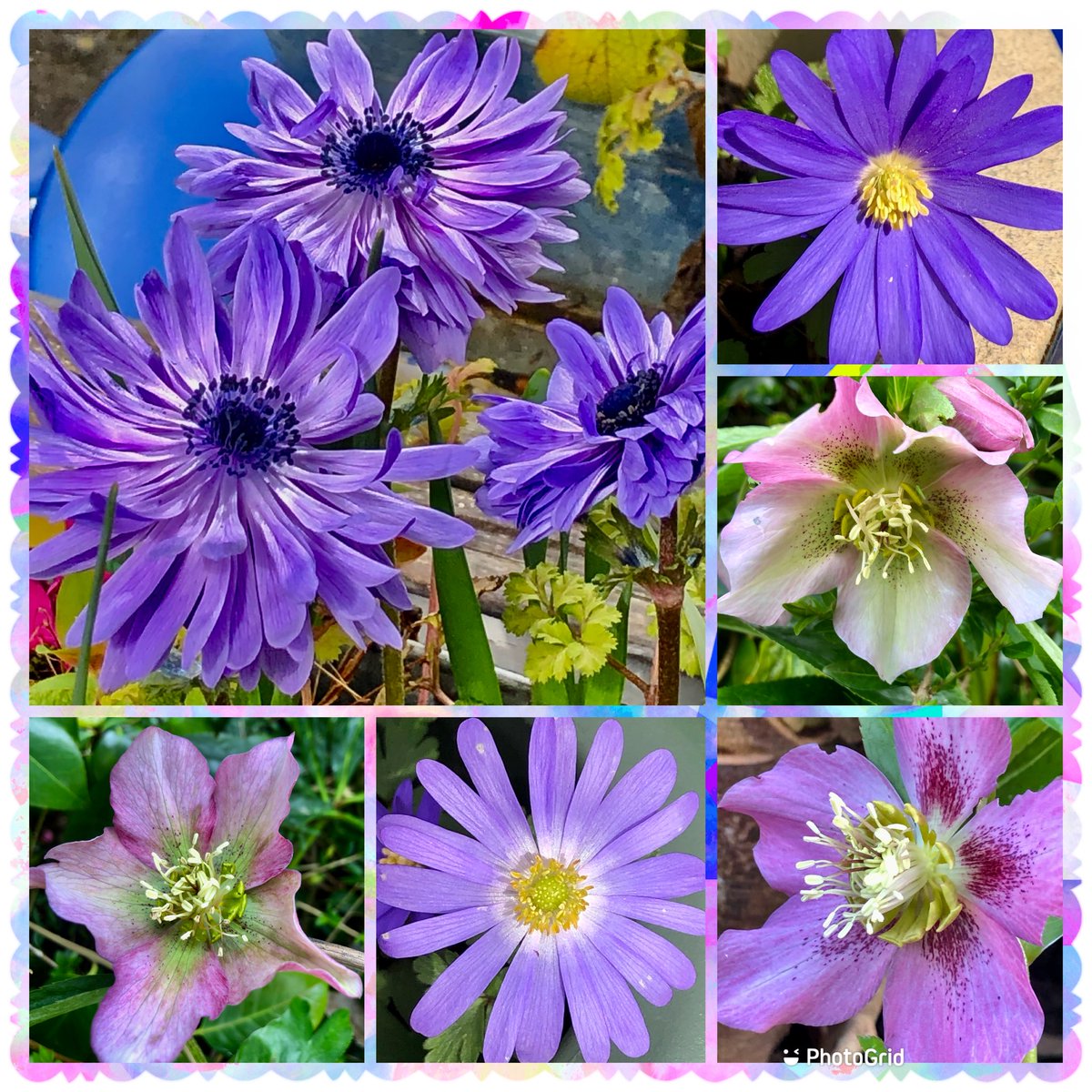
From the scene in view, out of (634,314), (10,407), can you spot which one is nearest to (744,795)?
(634,314)

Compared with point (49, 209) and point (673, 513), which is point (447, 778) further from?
point (49, 209)

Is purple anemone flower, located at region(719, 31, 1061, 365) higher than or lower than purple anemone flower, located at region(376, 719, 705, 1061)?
higher

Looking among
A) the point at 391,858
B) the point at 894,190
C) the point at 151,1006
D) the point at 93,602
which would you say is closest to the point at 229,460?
the point at 93,602

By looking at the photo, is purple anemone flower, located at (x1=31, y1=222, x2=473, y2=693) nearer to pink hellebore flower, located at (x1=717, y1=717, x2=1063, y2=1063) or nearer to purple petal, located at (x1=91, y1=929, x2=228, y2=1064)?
purple petal, located at (x1=91, y1=929, x2=228, y2=1064)

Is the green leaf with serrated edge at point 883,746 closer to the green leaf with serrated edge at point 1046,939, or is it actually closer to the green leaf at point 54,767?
the green leaf with serrated edge at point 1046,939

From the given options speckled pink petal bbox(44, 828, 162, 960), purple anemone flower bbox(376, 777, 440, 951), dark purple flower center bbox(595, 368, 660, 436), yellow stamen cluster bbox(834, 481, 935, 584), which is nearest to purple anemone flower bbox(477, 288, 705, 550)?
dark purple flower center bbox(595, 368, 660, 436)

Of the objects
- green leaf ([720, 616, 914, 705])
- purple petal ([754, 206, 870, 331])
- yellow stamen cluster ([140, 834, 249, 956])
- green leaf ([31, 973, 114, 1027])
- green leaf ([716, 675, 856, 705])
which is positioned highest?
purple petal ([754, 206, 870, 331])

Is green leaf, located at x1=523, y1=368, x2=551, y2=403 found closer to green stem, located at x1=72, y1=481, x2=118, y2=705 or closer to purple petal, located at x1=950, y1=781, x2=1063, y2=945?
green stem, located at x1=72, y1=481, x2=118, y2=705
